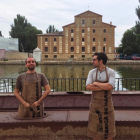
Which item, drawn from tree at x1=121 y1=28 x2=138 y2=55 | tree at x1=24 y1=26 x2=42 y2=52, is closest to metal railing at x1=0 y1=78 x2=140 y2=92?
tree at x1=121 y1=28 x2=138 y2=55

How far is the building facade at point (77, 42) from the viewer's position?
56969 millimetres

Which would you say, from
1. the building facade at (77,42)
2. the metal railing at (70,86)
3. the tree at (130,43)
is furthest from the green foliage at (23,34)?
the metal railing at (70,86)

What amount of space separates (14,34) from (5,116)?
216 ft

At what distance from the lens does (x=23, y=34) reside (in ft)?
216

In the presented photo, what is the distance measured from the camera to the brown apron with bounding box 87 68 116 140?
9.71 ft

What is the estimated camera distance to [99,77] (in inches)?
117

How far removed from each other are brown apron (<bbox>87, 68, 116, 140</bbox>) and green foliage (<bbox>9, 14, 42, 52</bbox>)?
65049 millimetres

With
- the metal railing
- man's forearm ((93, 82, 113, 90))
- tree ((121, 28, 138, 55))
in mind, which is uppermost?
tree ((121, 28, 138, 55))

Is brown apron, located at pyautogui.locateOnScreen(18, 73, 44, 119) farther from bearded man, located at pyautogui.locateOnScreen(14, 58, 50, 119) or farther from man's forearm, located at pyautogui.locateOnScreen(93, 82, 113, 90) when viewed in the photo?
man's forearm, located at pyautogui.locateOnScreen(93, 82, 113, 90)

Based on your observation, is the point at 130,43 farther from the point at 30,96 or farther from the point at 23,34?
the point at 30,96

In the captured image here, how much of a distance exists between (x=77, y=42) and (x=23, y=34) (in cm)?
1923

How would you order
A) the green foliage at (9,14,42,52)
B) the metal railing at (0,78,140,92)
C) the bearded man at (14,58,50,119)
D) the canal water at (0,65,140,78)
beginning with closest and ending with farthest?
the bearded man at (14,58,50,119)
the metal railing at (0,78,140,92)
the canal water at (0,65,140,78)
the green foliage at (9,14,42,52)

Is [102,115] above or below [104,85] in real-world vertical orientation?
below

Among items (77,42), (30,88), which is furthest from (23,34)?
(30,88)
